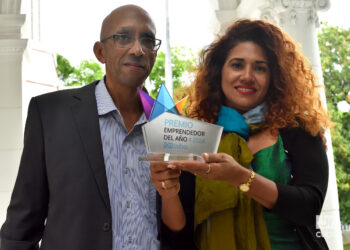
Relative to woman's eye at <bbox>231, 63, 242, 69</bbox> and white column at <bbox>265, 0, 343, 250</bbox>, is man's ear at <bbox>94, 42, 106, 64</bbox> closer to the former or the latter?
woman's eye at <bbox>231, 63, 242, 69</bbox>

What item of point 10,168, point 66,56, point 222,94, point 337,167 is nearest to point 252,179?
point 222,94

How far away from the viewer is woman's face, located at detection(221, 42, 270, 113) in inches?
89.5

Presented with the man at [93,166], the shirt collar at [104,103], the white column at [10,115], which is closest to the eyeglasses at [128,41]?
the man at [93,166]

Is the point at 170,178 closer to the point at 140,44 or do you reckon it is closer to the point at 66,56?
the point at 140,44

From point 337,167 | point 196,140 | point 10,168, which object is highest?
point 196,140

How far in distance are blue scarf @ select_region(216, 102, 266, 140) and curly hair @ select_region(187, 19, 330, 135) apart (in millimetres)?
41

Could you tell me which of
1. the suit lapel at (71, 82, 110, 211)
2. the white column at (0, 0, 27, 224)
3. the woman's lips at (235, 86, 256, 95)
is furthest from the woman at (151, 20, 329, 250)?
the white column at (0, 0, 27, 224)

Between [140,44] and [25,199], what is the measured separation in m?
0.87

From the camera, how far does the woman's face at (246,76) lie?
2273 millimetres

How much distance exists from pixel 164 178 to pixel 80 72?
1507 inches

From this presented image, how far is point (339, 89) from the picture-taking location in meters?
20.0

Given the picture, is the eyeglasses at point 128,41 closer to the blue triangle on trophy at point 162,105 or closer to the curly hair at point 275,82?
the blue triangle on trophy at point 162,105

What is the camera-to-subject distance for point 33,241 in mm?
2020

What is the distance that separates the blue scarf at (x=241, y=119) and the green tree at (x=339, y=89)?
1498 cm
